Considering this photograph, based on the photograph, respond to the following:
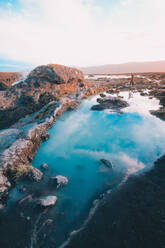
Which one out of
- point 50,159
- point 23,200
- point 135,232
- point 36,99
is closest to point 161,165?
point 135,232

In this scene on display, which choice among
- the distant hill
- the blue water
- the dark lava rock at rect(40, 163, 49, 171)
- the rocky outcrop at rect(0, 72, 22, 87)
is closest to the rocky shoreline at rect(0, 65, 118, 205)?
the dark lava rock at rect(40, 163, 49, 171)

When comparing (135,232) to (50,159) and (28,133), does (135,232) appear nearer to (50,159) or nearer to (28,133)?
(50,159)

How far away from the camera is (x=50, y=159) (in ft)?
26.1

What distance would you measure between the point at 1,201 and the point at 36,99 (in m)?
13.4

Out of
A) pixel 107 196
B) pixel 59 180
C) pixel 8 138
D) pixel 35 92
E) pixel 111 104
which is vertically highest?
pixel 35 92

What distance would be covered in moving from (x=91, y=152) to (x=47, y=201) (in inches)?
163

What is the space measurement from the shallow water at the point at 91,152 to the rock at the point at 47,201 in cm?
24

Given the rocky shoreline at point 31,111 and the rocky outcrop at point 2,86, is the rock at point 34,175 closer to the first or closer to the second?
the rocky shoreline at point 31,111

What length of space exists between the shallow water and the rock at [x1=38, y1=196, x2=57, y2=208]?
24 cm

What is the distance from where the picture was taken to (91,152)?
834cm

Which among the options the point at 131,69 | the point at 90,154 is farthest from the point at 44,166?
the point at 131,69

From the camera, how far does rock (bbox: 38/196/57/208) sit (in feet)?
16.4

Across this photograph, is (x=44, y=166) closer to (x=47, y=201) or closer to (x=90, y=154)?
(x=47, y=201)

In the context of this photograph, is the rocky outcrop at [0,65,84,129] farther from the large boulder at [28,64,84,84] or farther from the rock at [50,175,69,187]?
the rock at [50,175,69,187]
